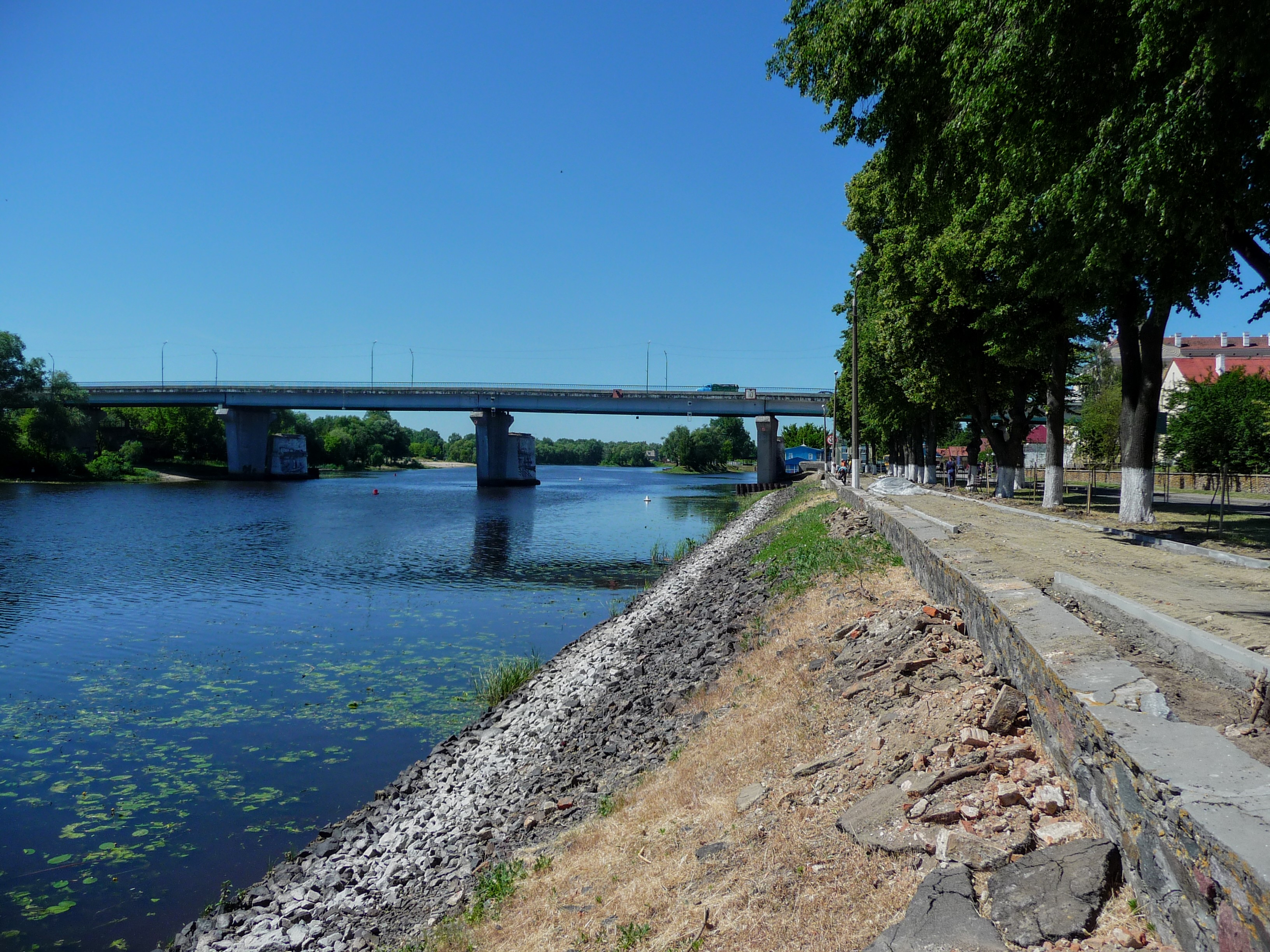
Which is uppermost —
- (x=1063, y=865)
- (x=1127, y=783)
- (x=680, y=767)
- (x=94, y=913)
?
(x=1127, y=783)

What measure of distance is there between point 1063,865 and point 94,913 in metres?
9.08

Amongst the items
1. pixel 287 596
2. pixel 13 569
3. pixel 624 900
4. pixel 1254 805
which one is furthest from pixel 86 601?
pixel 1254 805

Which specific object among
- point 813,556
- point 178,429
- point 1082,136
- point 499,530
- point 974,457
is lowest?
point 499,530

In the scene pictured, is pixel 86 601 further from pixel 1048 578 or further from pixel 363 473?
pixel 363 473

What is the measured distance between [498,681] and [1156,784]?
12.6 metres

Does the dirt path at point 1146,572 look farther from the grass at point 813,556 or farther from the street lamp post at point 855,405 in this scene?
the street lamp post at point 855,405

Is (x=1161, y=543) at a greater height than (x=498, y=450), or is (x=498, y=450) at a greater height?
(x=498, y=450)

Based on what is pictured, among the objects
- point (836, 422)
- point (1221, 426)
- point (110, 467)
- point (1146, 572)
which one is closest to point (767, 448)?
point (836, 422)

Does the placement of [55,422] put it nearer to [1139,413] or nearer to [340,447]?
[340,447]

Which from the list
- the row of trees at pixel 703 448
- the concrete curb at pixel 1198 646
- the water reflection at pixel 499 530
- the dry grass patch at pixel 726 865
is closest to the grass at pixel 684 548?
the water reflection at pixel 499 530

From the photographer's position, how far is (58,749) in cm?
1227

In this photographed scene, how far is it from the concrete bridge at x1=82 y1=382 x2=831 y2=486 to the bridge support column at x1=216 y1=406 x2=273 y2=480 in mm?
162

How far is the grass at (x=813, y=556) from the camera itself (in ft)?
49.3

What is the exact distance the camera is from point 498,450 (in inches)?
3748
